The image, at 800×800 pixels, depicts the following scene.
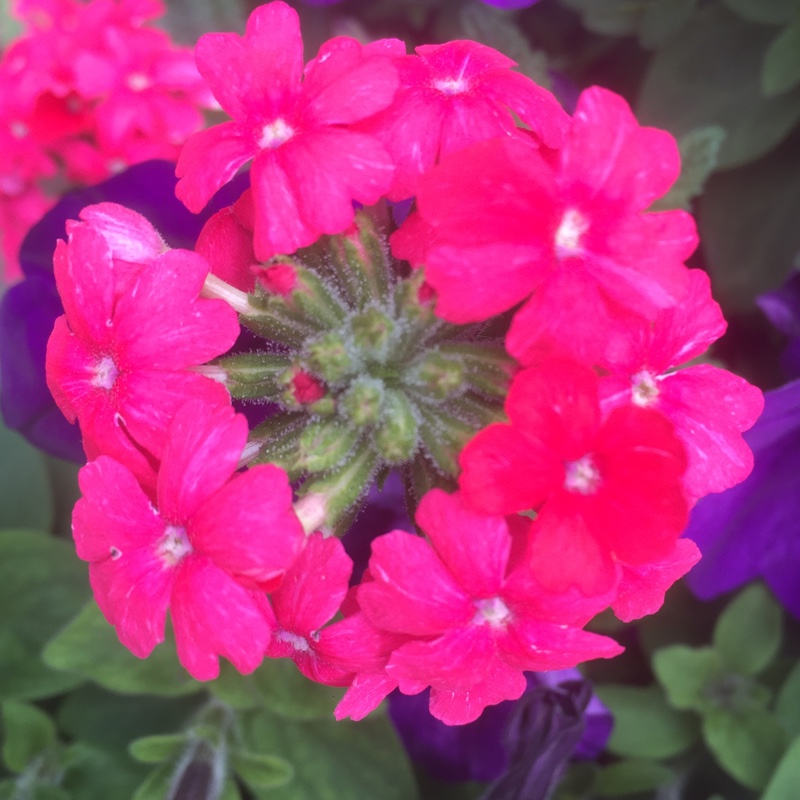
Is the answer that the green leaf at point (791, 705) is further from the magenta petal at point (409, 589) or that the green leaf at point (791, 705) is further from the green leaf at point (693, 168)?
the magenta petal at point (409, 589)

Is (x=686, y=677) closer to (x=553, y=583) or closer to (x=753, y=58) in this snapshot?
(x=553, y=583)

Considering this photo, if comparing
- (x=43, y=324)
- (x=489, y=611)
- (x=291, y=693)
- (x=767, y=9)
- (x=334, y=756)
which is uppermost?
(x=767, y=9)

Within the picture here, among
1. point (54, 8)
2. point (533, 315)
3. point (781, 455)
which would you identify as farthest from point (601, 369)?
point (54, 8)

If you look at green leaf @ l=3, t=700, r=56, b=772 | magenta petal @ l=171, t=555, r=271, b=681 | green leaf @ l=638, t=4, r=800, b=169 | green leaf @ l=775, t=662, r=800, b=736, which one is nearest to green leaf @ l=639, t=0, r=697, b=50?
green leaf @ l=638, t=4, r=800, b=169

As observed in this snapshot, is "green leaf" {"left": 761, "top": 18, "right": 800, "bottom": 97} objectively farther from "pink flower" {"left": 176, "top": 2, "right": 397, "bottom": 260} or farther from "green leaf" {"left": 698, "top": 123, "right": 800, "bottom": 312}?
"pink flower" {"left": 176, "top": 2, "right": 397, "bottom": 260}

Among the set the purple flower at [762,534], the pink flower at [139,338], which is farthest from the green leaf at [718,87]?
the pink flower at [139,338]

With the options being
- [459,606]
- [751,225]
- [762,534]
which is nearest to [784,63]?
[751,225]

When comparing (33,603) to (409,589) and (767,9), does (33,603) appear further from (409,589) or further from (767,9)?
(767,9)
